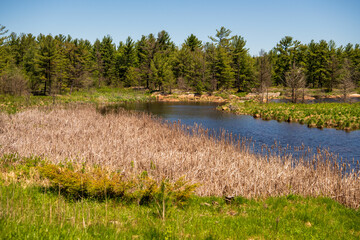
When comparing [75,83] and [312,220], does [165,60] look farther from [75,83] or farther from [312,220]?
[312,220]

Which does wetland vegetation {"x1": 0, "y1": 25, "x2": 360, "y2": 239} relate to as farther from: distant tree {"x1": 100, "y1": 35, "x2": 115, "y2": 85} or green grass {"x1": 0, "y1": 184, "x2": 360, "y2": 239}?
distant tree {"x1": 100, "y1": 35, "x2": 115, "y2": 85}

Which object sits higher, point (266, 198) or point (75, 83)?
point (75, 83)

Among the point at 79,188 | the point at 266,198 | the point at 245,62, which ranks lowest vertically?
the point at 266,198

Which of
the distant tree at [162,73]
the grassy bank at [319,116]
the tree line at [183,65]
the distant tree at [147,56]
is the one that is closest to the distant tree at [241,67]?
the tree line at [183,65]

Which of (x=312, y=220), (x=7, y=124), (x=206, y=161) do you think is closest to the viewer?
(x=312, y=220)

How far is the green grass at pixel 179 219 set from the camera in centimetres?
504

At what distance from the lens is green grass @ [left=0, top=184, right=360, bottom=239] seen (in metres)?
5.04

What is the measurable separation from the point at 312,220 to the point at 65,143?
36.0 feet

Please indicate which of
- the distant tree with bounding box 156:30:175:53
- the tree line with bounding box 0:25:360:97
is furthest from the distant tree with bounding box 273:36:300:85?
the distant tree with bounding box 156:30:175:53

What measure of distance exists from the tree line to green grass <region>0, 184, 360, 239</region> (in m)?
55.9

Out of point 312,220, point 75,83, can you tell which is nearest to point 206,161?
point 312,220

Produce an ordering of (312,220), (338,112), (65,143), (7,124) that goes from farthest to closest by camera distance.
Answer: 1. (338,112)
2. (7,124)
3. (65,143)
4. (312,220)

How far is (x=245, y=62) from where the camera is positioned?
76625 millimetres

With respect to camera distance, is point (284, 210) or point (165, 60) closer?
point (284, 210)
